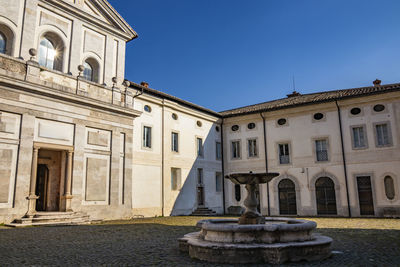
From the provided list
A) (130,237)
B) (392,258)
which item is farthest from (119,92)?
(392,258)

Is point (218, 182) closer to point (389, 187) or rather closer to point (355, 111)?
point (355, 111)

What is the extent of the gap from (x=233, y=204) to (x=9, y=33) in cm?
1755

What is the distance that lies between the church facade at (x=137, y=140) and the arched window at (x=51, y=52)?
0.05m

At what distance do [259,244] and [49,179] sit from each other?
502 inches

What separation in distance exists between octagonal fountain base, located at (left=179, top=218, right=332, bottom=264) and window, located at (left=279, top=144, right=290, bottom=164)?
1610 centimetres

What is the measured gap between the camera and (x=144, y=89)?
2003 centimetres

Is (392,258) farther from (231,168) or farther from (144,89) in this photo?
(231,168)

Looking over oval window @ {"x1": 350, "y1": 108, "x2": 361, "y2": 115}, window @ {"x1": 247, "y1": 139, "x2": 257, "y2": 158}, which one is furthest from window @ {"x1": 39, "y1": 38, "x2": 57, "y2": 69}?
oval window @ {"x1": 350, "y1": 108, "x2": 361, "y2": 115}

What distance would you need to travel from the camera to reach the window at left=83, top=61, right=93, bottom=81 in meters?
17.8

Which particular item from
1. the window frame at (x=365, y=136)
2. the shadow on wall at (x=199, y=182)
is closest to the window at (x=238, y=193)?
the shadow on wall at (x=199, y=182)

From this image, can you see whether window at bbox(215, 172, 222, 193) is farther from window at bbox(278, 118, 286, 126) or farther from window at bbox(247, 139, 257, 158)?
window at bbox(278, 118, 286, 126)

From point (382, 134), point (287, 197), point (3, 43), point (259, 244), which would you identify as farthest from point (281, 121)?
point (259, 244)

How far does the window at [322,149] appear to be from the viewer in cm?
2127

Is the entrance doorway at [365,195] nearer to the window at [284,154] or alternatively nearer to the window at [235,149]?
the window at [284,154]
